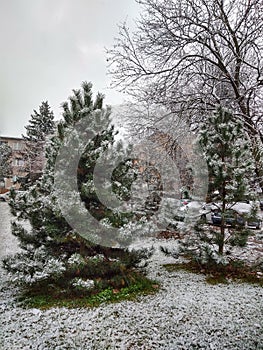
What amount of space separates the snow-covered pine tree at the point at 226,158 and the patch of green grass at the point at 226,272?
43 cm

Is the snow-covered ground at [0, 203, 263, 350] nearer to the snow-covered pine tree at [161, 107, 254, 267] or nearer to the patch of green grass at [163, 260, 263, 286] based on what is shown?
the patch of green grass at [163, 260, 263, 286]

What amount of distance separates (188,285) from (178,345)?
64.2 inches

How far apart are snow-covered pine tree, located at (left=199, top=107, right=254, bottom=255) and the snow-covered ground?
4.55ft

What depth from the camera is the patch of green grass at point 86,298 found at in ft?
11.4

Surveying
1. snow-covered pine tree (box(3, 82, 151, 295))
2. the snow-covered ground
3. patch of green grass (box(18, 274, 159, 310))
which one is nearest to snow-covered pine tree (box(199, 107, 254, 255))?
the snow-covered ground

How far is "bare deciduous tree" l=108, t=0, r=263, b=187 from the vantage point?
4.79 metres

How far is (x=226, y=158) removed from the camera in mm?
4703

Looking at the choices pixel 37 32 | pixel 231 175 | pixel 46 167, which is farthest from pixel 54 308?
pixel 37 32

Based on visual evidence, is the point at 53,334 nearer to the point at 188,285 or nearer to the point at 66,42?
the point at 188,285

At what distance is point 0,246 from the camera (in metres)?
7.00

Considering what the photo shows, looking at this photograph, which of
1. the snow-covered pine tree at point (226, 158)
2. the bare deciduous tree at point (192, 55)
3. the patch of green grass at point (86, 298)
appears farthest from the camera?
the bare deciduous tree at point (192, 55)

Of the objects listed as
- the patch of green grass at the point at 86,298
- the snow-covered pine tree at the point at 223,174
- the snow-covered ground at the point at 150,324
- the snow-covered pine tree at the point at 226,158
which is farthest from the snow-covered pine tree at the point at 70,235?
the snow-covered pine tree at the point at 226,158

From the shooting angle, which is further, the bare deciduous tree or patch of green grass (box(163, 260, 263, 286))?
the bare deciduous tree

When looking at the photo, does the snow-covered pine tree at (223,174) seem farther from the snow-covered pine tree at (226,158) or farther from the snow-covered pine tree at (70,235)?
the snow-covered pine tree at (70,235)
